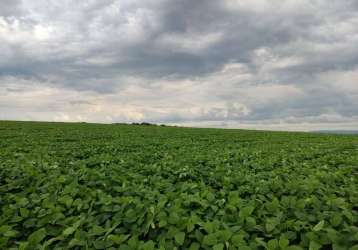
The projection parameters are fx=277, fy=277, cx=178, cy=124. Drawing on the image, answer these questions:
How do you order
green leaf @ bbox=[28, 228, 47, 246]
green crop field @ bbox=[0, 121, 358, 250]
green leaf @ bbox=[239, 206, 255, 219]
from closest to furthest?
green crop field @ bbox=[0, 121, 358, 250]
green leaf @ bbox=[28, 228, 47, 246]
green leaf @ bbox=[239, 206, 255, 219]

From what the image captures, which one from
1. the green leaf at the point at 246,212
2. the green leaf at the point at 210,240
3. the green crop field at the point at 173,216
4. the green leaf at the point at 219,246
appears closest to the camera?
the green leaf at the point at 219,246

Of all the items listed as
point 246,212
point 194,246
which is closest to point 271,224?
point 246,212

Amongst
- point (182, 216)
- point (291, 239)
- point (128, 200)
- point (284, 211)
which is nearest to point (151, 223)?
point (182, 216)

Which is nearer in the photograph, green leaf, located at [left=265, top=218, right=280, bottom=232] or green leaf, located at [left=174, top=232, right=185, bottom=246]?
green leaf, located at [left=174, top=232, right=185, bottom=246]

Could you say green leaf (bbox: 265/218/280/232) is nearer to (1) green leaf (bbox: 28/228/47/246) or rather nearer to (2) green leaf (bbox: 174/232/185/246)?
(2) green leaf (bbox: 174/232/185/246)

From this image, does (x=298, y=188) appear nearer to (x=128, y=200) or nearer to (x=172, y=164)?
(x=128, y=200)

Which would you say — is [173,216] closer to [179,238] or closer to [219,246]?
[179,238]

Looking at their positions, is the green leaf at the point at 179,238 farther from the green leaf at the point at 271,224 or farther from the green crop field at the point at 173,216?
the green leaf at the point at 271,224

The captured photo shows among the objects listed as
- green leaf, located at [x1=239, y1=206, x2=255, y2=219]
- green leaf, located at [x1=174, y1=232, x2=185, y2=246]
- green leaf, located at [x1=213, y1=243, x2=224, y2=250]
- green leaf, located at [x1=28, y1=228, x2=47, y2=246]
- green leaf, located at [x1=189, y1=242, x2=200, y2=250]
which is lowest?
green leaf, located at [x1=28, y1=228, x2=47, y2=246]

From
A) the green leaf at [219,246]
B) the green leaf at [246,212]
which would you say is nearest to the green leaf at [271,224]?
the green leaf at [246,212]

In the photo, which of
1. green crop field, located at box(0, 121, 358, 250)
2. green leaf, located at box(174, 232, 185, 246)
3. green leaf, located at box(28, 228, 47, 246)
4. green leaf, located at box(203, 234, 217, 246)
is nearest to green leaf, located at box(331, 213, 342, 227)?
green crop field, located at box(0, 121, 358, 250)

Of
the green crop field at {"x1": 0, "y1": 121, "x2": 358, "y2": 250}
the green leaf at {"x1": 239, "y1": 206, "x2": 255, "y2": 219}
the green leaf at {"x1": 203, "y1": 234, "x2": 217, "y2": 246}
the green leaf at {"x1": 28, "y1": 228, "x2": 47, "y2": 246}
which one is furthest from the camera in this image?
the green leaf at {"x1": 239, "y1": 206, "x2": 255, "y2": 219}

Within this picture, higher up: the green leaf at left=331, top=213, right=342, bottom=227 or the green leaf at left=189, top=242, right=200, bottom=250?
the green leaf at left=331, top=213, right=342, bottom=227

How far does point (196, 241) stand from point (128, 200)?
1.22 metres
